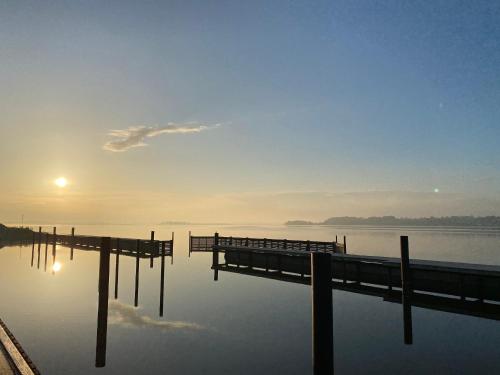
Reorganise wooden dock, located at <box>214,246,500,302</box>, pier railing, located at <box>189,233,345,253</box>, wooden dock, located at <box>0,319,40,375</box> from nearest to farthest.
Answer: wooden dock, located at <box>0,319,40,375</box> < wooden dock, located at <box>214,246,500,302</box> < pier railing, located at <box>189,233,345,253</box>

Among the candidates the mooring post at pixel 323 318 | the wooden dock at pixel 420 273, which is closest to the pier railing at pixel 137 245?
the wooden dock at pixel 420 273

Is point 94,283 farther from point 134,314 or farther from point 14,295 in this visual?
point 134,314

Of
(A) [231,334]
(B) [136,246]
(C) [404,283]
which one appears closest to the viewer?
(C) [404,283]

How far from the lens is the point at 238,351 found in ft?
61.1

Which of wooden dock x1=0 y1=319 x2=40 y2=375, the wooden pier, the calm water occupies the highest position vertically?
the wooden pier

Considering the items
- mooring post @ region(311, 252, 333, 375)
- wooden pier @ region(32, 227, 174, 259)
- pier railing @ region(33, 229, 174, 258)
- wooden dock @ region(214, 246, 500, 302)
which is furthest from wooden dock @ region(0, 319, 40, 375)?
pier railing @ region(33, 229, 174, 258)

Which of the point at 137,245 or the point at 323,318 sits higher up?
the point at 323,318

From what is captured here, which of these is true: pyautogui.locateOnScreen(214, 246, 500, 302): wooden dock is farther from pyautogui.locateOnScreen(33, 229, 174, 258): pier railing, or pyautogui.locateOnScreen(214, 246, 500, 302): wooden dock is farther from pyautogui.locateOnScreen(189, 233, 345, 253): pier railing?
pyautogui.locateOnScreen(33, 229, 174, 258): pier railing

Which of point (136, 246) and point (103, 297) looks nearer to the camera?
point (103, 297)

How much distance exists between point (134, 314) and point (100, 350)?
47.1ft

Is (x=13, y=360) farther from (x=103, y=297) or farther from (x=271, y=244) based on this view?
(x=271, y=244)

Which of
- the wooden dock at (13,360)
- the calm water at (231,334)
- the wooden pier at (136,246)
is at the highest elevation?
the wooden pier at (136,246)

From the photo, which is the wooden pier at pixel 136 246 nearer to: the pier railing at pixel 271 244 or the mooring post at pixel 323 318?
the pier railing at pixel 271 244

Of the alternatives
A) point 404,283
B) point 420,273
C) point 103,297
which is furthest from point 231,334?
point 420,273
